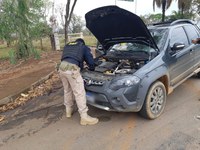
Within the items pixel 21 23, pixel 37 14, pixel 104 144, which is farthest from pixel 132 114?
pixel 37 14

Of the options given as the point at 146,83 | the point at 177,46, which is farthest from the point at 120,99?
the point at 177,46

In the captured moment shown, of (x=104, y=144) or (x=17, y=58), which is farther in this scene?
(x=17, y=58)

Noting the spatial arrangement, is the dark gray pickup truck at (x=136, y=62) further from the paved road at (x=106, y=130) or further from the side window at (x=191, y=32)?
the paved road at (x=106, y=130)

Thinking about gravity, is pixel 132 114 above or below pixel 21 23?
below

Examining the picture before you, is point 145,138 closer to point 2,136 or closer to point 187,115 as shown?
point 187,115

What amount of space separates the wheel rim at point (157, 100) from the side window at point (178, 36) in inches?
44.6

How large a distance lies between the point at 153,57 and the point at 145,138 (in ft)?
5.28

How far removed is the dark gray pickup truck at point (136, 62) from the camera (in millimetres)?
4055

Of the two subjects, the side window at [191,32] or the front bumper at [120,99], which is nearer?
the front bumper at [120,99]

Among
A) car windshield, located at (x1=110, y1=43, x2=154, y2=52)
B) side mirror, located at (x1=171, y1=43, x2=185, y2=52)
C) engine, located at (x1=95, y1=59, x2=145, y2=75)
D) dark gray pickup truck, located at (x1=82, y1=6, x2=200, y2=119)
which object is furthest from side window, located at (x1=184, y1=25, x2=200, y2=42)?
engine, located at (x1=95, y1=59, x2=145, y2=75)

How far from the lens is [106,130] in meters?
4.18

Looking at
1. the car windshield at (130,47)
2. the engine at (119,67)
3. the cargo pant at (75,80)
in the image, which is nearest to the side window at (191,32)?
the car windshield at (130,47)

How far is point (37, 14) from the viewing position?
40.6 feet

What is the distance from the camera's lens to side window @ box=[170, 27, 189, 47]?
5.08 metres
